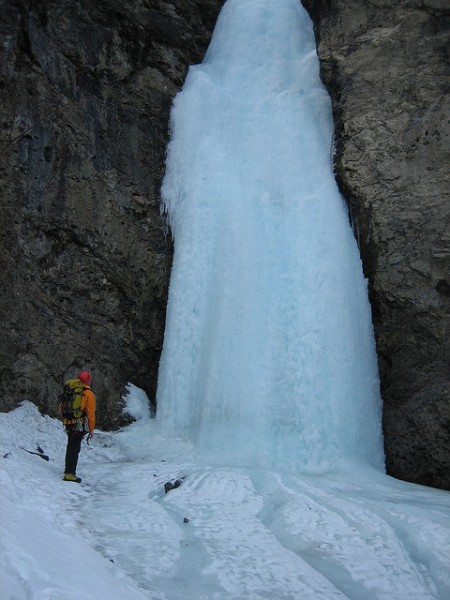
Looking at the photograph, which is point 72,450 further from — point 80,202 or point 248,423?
point 80,202

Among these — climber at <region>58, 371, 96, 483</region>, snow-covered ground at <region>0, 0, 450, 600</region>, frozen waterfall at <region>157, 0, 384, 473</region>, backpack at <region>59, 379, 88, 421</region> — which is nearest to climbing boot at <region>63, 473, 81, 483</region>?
climber at <region>58, 371, 96, 483</region>

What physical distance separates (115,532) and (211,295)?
667 cm

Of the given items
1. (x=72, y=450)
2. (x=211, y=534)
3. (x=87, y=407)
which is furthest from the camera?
(x=87, y=407)

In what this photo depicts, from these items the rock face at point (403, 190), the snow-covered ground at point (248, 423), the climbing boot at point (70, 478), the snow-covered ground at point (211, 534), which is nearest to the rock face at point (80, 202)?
the snow-covered ground at point (248, 423)

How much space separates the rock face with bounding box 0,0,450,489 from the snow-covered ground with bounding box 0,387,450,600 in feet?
7.33

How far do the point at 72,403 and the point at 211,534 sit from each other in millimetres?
2909

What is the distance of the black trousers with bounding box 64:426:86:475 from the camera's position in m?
7.88

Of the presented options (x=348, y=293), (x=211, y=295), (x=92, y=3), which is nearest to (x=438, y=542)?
(x=348, y=293)

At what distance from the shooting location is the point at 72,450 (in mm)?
7977

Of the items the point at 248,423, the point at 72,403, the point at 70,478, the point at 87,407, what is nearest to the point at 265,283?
the point at 248,423

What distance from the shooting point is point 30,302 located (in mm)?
11383

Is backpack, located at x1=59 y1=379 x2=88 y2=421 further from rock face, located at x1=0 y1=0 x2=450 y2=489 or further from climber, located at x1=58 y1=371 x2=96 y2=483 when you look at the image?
rock face, located at x1=0 y1=0 x2=450 y2=489

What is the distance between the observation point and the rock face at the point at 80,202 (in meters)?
11.4

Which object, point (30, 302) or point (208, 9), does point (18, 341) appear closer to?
point (30, 302)
